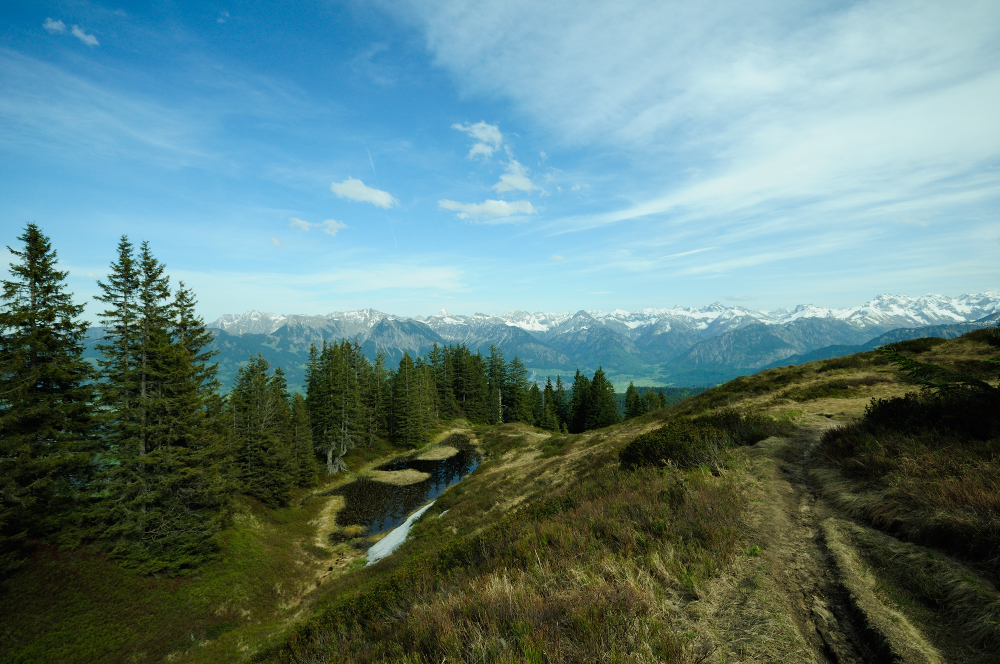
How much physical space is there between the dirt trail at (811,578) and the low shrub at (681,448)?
1.92 m

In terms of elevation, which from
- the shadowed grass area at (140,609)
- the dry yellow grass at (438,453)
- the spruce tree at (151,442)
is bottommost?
the dry yellow grass at (438,453)

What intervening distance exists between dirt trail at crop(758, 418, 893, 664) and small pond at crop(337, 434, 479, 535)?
33.4m

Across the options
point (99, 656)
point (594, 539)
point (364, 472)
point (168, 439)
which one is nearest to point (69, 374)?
point (168, 439)

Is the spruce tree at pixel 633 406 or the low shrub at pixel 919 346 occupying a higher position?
the low shrub at pixel 919 346

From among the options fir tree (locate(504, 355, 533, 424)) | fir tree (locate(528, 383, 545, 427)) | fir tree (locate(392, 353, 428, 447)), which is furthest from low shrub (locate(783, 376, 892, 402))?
fir tree (locate(528, 383, 545, 427))

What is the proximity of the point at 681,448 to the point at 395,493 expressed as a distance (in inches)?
1511

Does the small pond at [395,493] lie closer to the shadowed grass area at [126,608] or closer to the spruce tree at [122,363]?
the shadowed grass area at [126,608]

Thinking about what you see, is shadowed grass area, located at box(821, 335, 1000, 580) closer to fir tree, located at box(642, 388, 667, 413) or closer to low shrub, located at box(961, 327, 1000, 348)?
low shrub, located at box(961, 327, 1000, 348)

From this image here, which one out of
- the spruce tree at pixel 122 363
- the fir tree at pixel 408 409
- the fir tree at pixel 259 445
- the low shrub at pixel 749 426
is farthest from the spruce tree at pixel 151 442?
the fir tree at pixel 408 409

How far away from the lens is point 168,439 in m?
20.7

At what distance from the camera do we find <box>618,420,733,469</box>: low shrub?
1077 centimetres

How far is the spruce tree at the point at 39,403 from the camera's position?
16.0 metres

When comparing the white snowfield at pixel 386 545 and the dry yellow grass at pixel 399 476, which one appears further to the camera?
the dry yellow grass at pixel 399 476

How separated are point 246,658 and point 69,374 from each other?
54.0 feet
